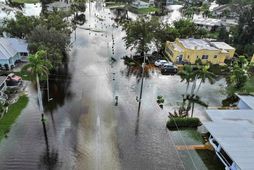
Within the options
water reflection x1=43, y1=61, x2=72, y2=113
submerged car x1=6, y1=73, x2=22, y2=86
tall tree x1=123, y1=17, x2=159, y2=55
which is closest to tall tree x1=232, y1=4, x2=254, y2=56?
tall tree x1=123, y1=17, x2=159, y2=55

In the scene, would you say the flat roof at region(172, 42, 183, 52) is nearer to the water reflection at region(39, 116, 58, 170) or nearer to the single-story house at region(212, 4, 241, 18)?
the water reflection at region(39, 116, 58, 170)

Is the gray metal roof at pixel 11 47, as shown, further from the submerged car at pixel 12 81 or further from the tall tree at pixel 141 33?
the tall tree at pixel 141 33

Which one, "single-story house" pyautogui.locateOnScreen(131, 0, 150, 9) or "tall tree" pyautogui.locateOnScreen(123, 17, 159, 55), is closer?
"tall tree" pyautogui.locateOnScreen(123, 17, 159, 55)

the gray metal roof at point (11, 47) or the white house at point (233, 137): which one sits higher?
the gray metal roof at point (11, 47)

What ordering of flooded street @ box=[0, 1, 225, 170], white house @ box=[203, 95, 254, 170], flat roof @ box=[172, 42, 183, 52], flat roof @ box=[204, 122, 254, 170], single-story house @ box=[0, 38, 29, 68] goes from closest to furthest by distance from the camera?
1. flat roof @ box=[204, 122, 254, 170]
2. white house @ box=[203, 95, 254, 170]
3. flooded street @ box=[0, 1, 225, 170]
4. single-story house @ box=[0, 38, 29, 68]
5. flat roof @ box=[172, 42, 183, 52]

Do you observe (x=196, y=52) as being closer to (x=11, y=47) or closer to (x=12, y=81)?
(x=12, y=81)

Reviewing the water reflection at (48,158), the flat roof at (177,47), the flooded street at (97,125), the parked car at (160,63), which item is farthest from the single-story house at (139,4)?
the water reflection at (48,158)

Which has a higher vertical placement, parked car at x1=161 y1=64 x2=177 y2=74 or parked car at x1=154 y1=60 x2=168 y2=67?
parked car at x1=154 y1=60 x2=168 y2=67
